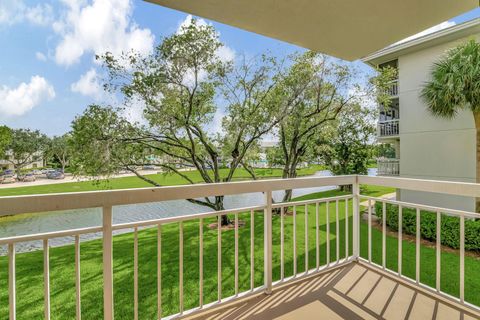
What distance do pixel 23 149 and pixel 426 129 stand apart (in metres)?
10.4

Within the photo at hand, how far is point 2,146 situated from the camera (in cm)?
404

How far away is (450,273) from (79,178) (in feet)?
24.8

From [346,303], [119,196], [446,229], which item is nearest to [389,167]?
[446,229]

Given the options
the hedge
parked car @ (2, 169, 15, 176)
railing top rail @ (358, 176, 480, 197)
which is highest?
parked car @ (2, 169, 15, 176)

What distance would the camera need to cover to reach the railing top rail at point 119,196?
1.19 metres

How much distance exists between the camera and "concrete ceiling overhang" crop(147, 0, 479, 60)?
1603mm

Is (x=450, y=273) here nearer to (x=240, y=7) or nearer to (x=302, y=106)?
(x=302, y=106)

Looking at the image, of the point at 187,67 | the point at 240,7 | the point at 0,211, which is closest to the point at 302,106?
the point at 187,67

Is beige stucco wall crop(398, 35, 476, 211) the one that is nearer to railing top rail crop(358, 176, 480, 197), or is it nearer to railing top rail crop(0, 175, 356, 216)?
railing top rail crop(358, 176, 480, 197)

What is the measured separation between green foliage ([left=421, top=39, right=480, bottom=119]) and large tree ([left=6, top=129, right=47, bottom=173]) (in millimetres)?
8927

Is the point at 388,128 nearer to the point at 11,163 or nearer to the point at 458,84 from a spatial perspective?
the point at 458,84

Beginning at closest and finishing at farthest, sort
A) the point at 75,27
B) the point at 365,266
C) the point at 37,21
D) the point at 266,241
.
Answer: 1. the point at 266,241
2. the point at 365,266
3. the point at 37,21
4. the point at 75,27

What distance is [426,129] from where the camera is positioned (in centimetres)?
791

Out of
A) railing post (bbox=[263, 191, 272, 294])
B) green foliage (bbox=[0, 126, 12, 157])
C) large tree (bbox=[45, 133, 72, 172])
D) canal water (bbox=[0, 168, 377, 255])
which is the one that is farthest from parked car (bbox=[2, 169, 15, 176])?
railing post (bbox=[263, 191, 272, 294])
